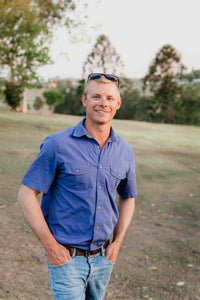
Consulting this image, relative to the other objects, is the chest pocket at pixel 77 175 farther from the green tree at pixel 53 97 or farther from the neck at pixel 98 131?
the green tree at pixel 53 97

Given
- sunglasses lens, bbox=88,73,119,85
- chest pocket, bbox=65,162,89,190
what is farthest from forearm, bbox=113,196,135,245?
sunglasses lens, bbox=88,73,119,85

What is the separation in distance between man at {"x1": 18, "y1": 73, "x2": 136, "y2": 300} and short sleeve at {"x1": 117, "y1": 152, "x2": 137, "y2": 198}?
→ 123 mm

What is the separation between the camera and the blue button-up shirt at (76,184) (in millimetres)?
2174

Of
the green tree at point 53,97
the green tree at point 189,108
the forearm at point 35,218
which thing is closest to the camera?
the forearm at point 35,218

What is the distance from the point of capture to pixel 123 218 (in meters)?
2.50

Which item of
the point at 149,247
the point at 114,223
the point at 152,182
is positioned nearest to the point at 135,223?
the point at 149,247

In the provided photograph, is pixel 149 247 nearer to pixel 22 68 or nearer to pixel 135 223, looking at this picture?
pixel 135 223

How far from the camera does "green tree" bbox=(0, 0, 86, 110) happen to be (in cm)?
2897

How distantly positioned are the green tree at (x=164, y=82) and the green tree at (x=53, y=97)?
10.2 metres

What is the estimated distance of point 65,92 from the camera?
47.4 metres

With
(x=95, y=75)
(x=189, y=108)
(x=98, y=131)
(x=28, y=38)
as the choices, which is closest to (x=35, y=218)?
(x=98, y=131)

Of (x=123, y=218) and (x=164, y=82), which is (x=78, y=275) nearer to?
(x=123, y=218)

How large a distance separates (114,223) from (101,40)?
4510 centimetres

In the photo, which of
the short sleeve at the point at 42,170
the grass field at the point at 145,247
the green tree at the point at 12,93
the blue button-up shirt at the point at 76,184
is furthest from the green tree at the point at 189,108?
the short sleeve at the point at 42,170
